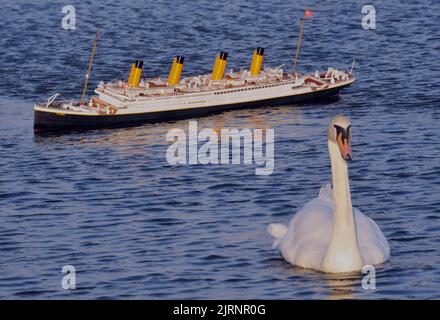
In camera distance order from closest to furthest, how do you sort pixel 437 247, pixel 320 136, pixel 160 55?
pixel 437 247
pixel 320 136
pixel 160 55

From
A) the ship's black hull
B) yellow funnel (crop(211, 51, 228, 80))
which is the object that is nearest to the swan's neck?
the ship's black hull

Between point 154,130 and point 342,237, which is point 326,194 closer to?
point 342,237

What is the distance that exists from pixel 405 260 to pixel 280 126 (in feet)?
98.9

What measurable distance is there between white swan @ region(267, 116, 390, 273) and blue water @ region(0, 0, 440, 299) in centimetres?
52

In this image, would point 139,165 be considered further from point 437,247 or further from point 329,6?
point 329,6

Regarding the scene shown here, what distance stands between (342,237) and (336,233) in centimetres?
25

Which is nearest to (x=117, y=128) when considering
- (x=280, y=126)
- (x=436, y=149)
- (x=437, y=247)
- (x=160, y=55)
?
(x=280, y=126)

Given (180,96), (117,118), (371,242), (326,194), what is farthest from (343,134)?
(180,96)

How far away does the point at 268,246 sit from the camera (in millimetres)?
60219

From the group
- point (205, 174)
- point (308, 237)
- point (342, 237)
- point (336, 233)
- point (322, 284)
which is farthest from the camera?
point (205, 174)

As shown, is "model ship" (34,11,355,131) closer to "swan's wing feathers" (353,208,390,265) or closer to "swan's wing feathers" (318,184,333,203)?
"swan's wing feathers" (318,184,333,203)

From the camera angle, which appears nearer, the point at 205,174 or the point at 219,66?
the point at 205,174

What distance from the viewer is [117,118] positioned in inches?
3447

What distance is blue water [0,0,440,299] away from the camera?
185ft
